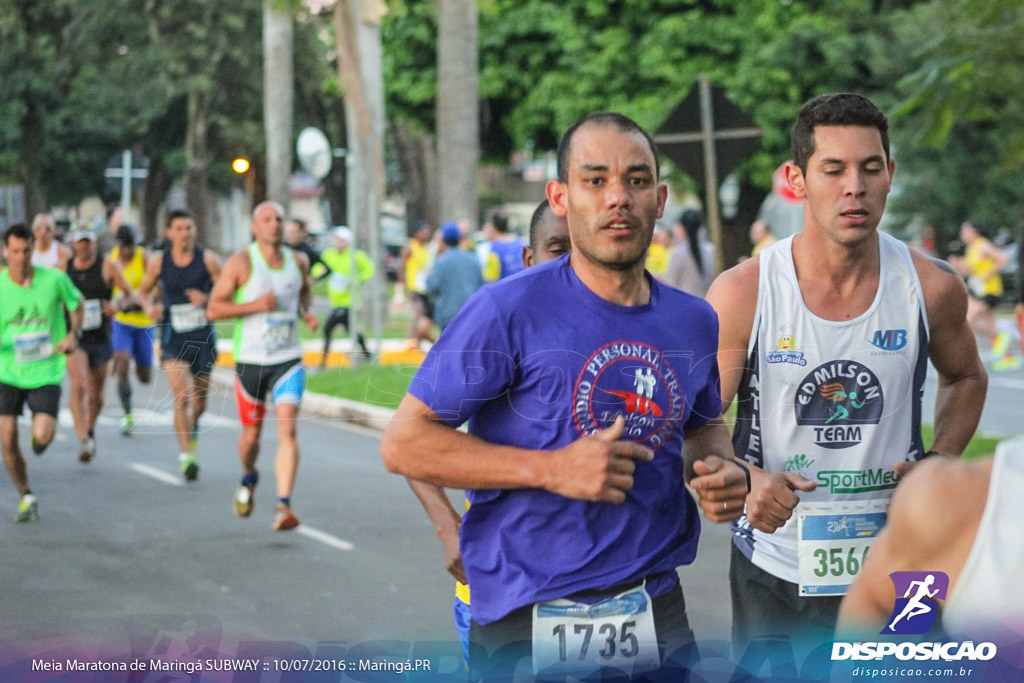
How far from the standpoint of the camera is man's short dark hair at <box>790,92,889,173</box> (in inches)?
147

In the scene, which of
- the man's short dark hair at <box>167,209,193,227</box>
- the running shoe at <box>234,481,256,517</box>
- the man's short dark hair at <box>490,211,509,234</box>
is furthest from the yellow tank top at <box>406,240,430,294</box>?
the running shoe at <box>234,481,256,517</box>

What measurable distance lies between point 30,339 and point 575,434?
739cm

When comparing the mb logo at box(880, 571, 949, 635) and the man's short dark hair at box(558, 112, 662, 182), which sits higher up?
the man's short dark hair at box(558, 112, 662, 182)

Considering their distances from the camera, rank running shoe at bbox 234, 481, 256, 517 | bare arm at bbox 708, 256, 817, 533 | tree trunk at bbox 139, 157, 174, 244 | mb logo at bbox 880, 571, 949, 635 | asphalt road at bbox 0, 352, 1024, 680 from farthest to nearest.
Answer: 1. tree trunk at bbox 139, 157, 174, 244
2. running shoe at bbox 234, 481, 256, 517
3. asphalt road at bbox 0, 352, 1024, 680
4. bare arm at bbox 708, 256, 817, 533
5. mb logo at bbox 880, 571, 949, 635

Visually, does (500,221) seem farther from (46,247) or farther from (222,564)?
(222,564)

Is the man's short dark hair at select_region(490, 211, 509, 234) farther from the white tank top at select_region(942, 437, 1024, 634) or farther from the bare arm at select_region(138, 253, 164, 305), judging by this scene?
the white tank top at select_region(942, 437, 1024, 634)

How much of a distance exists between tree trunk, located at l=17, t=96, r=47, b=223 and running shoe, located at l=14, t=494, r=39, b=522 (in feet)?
84.5

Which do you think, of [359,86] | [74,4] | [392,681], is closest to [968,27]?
[392,681]

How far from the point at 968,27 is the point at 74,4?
22.6m

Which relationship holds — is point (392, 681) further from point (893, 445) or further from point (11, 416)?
point (11, 416)

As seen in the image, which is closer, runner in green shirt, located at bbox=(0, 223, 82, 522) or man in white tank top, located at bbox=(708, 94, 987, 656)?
man in white tank top, located at bbox=(708, 94, 987, 656)

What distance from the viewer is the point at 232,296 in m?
9.59

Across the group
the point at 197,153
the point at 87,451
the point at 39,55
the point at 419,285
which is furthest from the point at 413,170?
A: the point at 87,451

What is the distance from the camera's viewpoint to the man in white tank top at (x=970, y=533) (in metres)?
1.62
